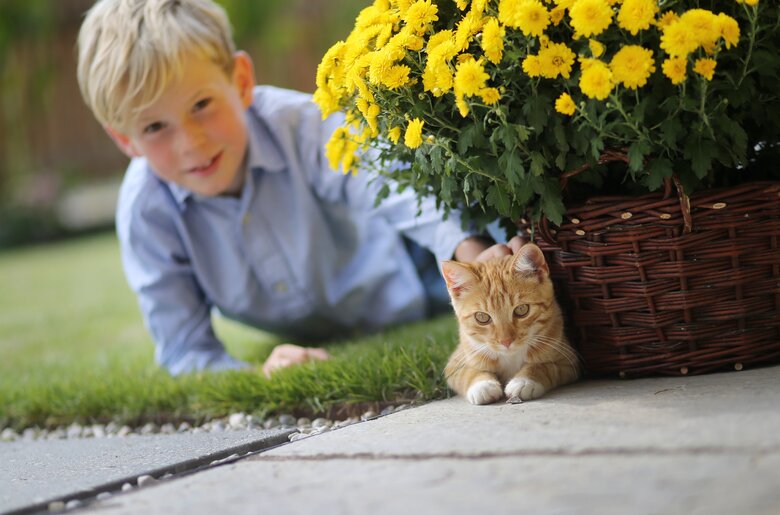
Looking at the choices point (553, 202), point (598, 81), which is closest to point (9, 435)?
point (553, 202)

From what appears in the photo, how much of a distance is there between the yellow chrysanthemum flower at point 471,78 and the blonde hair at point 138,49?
1460mm

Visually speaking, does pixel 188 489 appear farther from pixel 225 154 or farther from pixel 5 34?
pixel 5 34

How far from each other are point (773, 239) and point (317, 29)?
30.8ft

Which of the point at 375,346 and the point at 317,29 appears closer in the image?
the point at 375,346

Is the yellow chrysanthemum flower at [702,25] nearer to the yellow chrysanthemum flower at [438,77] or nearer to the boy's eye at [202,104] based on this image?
the yellow chrysanthemum flower at [438,77]

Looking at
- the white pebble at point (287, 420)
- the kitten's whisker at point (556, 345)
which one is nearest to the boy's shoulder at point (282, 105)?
the white pebble at point (287, 420)

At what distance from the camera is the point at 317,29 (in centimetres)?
1080

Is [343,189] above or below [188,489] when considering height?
above

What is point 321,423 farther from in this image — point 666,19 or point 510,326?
point 666,19

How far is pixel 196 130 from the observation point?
10.2 feet

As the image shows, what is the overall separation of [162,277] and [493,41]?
207 centimetres

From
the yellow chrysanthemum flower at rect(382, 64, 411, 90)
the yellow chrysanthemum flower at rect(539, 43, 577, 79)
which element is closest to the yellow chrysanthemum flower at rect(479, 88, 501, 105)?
the yellow chrysanthemum flower at rect(539, 43, 577, 79)

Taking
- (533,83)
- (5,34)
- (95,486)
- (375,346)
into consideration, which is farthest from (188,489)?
(5,34)

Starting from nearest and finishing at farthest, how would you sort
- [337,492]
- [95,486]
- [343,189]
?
[337,492]
[95,486]
[343,189]
